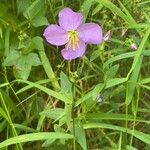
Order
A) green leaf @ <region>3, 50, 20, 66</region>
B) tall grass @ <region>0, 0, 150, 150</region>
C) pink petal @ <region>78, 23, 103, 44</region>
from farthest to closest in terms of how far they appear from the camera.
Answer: green leaf @ <region>3, 50, 20, 66</region> → tall grass @ <region>0, 0, 150, 150</region> → pink petal @ <region>78, 23, 103, 44</region>

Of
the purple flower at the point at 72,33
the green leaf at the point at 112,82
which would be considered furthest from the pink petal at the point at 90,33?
the green leaf at the point at 112,82

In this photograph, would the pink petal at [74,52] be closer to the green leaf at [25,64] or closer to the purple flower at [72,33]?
the purple flower at [72,33]

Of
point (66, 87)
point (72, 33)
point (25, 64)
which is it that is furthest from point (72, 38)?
point (25, 64)

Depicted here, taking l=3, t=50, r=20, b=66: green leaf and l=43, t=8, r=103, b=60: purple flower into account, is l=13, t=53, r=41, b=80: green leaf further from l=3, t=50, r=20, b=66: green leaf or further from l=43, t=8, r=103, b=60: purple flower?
l=43, t=8, r=103, b=60: purple flower

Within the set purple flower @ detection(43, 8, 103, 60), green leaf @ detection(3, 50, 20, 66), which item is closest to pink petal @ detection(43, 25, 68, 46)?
purple flower @ detection(43, 8, 103, 60)

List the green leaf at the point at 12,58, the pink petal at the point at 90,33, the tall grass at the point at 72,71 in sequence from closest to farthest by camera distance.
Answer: the pink petal at the point at 90,33, the tall grass at the point at 72,71, the green leaf at the point at 12,58

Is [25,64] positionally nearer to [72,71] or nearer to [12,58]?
[12,58]

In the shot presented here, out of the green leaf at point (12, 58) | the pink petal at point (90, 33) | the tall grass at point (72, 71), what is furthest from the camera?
the green leaf at point (12, 58)
